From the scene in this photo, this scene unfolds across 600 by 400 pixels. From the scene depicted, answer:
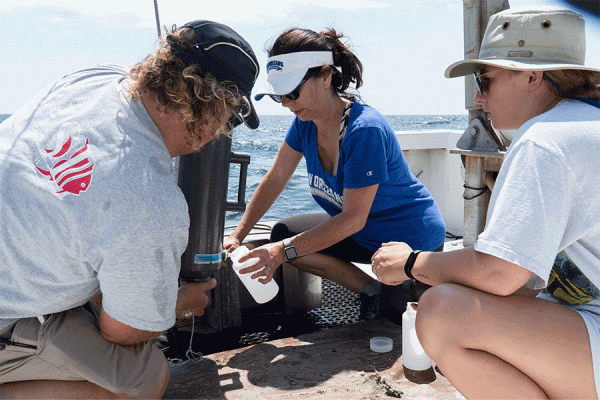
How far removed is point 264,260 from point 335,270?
2.04ft

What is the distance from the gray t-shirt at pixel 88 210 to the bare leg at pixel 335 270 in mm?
1296

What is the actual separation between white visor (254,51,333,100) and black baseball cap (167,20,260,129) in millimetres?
667

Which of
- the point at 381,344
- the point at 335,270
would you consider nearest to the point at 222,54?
the point at 381,344

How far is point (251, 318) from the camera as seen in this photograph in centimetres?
270

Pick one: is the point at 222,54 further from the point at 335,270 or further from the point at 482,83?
the point at 335,270

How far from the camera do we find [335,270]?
2654 millimetres

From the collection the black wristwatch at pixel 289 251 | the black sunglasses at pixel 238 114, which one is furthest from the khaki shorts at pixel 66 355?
the black wristwatch at pixel 289 251

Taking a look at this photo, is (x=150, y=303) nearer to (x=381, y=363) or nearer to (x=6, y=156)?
(x=6, y=156)

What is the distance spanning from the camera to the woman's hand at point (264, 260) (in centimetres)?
208

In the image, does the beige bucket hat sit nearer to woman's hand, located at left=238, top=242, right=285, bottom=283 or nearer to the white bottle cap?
woman's hand, located at left=238, top=242, right=285, bottom=283

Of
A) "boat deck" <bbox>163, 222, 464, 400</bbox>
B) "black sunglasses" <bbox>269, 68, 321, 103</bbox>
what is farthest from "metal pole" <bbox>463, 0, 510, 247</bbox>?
"boat deck" <bbox>163, 222, 464, 400</bbox>

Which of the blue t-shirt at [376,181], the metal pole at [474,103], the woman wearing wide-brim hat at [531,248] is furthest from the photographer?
the metal pole at [474,103]

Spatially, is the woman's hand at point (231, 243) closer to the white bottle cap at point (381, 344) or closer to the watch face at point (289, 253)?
the watch face at point (289, 253)

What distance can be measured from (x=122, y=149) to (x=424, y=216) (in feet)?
5.21
